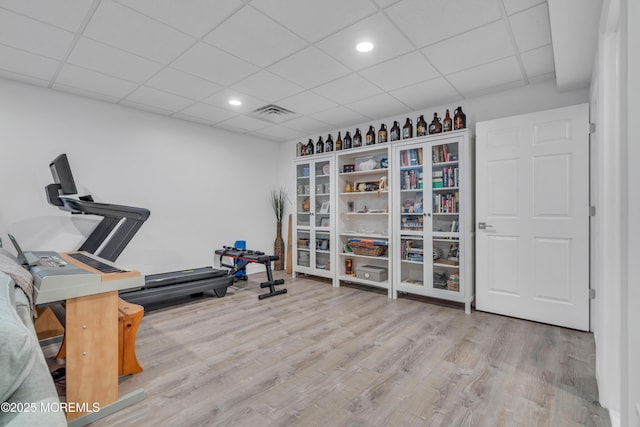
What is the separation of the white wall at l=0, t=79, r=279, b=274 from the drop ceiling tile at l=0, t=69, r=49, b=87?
0.27 feet

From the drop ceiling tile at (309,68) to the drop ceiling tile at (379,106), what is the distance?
0.78 m

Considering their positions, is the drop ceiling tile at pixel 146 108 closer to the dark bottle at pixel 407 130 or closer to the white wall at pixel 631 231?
the dark bottle at pixel 407 130

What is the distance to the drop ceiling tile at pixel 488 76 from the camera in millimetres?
2863

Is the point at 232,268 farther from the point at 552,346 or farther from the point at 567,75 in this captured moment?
the point at 567,75

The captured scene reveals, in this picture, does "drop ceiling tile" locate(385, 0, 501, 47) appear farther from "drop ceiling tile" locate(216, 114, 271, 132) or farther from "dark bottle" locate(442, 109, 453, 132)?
"drop ceiling tile" locate(216, 114, 271, 132)

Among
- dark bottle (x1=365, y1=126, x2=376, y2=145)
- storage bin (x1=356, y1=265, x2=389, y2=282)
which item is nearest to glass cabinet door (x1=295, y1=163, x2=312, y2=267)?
storage bin (x1=356, y1=265, x2=389, y2=282)

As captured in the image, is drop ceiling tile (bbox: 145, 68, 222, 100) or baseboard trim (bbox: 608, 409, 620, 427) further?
drop ceiling tile (bbox: 145, 68, 222, 100)

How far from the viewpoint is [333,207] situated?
4660 millimetres

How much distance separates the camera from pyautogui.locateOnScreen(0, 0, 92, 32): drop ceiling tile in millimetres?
1979

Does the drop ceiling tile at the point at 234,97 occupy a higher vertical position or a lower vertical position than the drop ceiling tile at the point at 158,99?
lower

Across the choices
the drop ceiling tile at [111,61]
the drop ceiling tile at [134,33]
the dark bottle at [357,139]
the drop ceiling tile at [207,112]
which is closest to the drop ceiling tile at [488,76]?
the dark bottle at [357,139]

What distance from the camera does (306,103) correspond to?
3.83m

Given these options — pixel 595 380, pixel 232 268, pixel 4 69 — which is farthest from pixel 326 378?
pixel 4 69

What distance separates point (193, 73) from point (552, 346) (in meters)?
4.03
